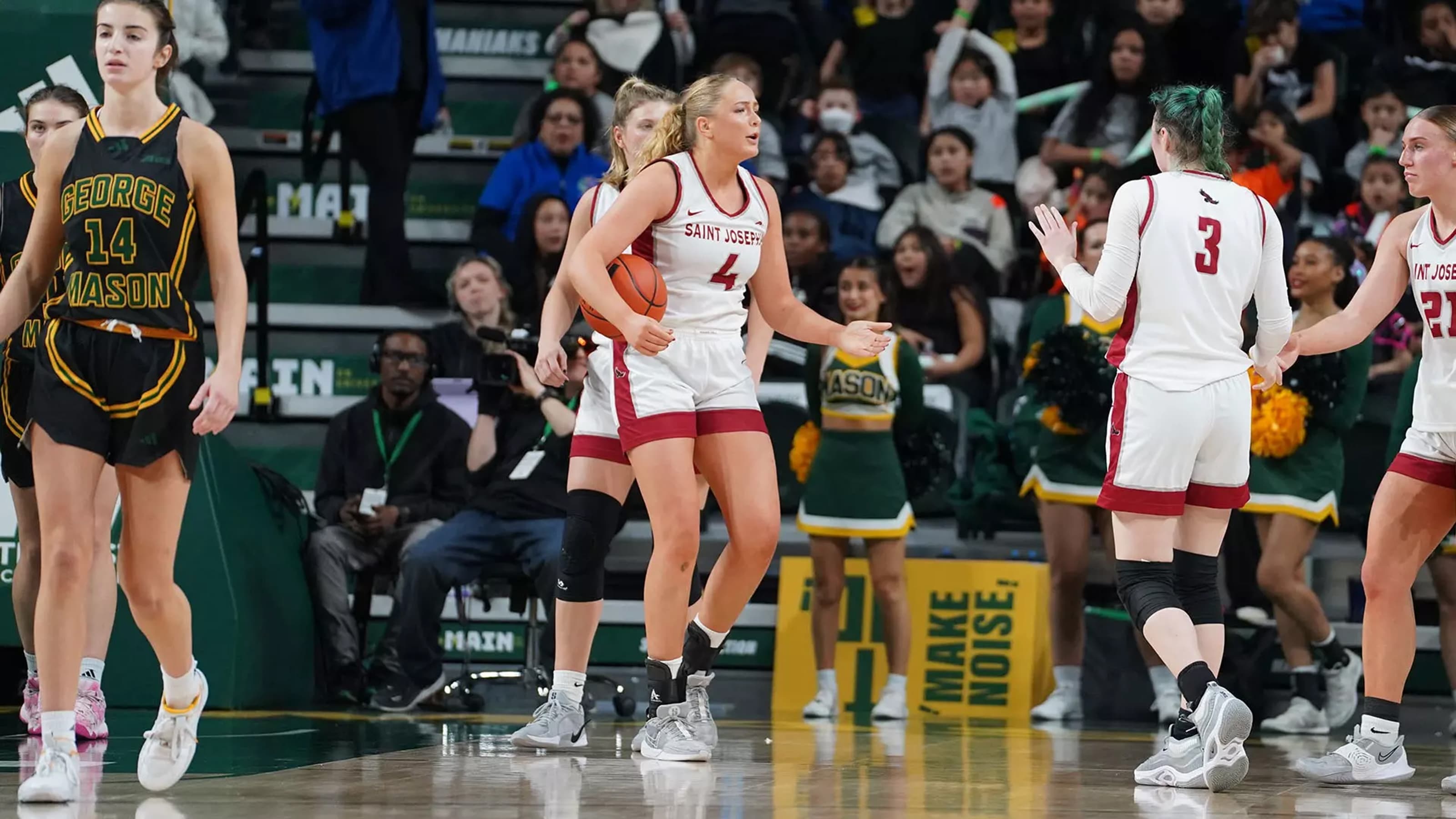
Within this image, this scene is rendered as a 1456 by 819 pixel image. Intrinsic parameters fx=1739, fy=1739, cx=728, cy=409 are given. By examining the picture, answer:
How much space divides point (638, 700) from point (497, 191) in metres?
3.17

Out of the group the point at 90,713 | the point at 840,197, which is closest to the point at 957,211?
the point at 840,197

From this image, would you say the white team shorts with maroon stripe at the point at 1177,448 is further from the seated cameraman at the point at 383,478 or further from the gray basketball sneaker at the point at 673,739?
the seated cameraman at the point at 383,478

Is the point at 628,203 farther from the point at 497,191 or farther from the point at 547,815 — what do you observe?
the point at 497,191

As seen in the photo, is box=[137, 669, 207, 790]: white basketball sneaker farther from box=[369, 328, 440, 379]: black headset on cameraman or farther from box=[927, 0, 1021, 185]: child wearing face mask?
box=[927, 0, 1021, 185]: child wearing face mask

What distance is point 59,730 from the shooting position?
429cm

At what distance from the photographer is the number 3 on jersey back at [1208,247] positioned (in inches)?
194

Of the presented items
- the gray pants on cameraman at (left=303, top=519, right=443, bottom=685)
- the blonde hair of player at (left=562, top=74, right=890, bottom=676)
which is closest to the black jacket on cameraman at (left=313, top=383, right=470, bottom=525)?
the gray pants on cameraman at (left=303, top=519, right=443, bottom=685)

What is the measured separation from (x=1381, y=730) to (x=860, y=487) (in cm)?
326

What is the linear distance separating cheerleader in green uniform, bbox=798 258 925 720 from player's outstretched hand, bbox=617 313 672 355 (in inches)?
130

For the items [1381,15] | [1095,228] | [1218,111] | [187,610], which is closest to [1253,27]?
[1381,15]

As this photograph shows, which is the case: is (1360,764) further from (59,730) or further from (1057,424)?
(59,730)

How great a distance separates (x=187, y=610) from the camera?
4723 mm

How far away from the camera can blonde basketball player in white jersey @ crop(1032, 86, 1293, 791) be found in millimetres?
4902

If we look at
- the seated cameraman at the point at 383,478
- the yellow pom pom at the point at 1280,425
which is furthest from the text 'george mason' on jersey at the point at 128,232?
the yellow pom pom at the point at 1280,425
